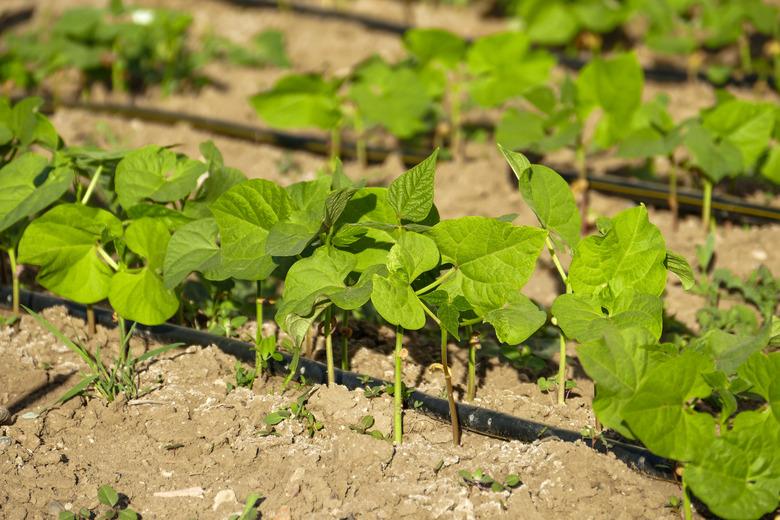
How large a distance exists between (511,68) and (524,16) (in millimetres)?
1271

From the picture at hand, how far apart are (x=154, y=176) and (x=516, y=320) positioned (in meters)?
1.01

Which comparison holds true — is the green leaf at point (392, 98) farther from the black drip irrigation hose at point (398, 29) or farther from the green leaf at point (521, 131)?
the black drip irrigation hose at point (398, 29)

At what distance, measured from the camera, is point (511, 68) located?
143 inches

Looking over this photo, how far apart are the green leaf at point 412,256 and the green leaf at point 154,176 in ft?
1.99

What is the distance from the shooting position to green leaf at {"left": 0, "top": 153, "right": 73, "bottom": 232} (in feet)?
7.80

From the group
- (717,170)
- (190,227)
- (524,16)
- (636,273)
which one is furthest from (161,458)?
(524,16)

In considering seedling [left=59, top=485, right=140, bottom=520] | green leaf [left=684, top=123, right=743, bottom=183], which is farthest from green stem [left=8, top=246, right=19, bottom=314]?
green leaf [left=684, top=123, right=743, bottom=183]

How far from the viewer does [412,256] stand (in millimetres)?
2025

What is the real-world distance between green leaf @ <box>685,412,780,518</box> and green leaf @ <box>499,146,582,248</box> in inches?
21.7

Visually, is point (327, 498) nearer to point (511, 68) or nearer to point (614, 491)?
point (614, 491)

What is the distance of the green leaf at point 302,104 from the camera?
11.3 ft

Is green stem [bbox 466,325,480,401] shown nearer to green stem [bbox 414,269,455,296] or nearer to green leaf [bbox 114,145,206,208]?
green stem [bbox 414,269,455,296]

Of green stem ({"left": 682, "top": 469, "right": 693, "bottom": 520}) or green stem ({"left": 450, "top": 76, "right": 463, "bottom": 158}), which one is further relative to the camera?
green stem ({"left": 450, "top": 76, "right": 463, "bottom": 158})

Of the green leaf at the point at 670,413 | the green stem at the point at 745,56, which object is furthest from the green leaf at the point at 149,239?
the green stem at the point at 745,56
